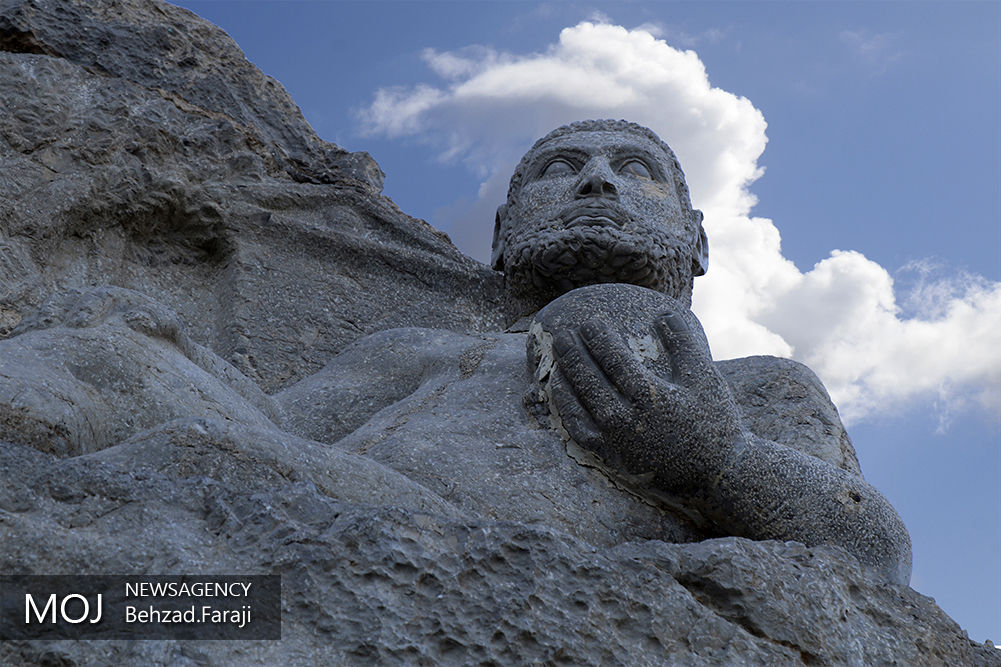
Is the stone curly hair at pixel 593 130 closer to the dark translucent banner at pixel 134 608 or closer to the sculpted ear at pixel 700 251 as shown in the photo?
the sculpted ear at pixel 700 251

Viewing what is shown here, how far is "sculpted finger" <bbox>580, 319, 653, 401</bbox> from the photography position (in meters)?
3.62

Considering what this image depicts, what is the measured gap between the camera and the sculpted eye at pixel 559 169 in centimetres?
545

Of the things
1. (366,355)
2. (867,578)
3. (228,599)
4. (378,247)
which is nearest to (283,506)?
(228,599)

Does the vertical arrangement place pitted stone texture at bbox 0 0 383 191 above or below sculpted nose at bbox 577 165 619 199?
above

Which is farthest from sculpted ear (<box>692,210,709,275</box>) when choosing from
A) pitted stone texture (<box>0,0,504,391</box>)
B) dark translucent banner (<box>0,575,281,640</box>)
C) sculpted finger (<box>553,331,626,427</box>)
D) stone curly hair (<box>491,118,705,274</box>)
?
dark translucent banner (<box>0,575,281,640</box>)

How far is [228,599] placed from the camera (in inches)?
90.2

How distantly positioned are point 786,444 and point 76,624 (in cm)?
253

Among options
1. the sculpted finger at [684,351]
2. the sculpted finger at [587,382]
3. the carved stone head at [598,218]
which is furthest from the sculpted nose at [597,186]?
the sculpted finger at [587,382]

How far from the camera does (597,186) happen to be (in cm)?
514

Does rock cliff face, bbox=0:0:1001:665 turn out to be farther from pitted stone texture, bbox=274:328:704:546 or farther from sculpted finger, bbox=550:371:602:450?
sculpted finger, bbox=550:371:602:450

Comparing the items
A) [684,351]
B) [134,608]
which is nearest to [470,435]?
[684,351]

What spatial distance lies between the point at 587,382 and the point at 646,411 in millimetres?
201

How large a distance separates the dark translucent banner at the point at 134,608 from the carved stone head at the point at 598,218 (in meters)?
2.88

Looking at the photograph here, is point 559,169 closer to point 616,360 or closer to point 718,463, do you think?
point 616,360
